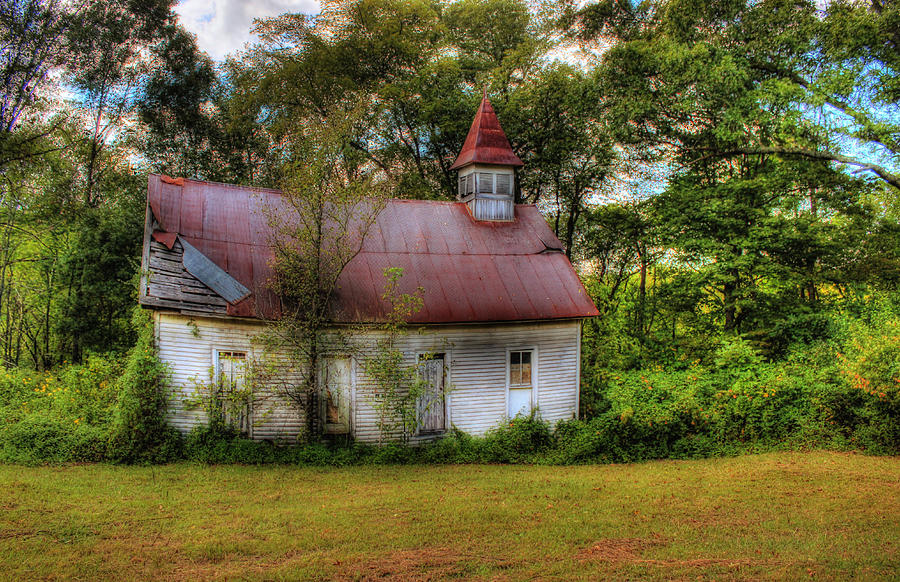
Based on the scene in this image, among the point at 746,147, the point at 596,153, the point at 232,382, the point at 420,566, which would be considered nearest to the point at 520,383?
the point at 232,382

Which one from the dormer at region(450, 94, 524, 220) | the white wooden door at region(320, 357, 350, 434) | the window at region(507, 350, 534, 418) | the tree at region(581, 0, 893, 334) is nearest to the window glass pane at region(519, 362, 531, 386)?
the window at region(507, 350, 534, 418)

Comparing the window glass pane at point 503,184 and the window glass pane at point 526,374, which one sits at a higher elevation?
the window glass pane at point 503,184

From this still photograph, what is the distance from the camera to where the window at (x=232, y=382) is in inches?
489

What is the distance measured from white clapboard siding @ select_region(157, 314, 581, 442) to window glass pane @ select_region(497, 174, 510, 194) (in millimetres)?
5122

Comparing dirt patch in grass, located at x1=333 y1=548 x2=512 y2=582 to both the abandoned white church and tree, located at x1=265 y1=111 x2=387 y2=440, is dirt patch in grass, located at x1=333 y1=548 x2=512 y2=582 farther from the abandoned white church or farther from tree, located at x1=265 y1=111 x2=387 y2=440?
the abandoned white church

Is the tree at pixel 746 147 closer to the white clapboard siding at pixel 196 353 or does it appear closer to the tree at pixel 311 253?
the tree at pixel 311 253

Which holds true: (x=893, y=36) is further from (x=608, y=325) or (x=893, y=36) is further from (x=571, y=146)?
(x=608, y=325)

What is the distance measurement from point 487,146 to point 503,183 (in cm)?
133

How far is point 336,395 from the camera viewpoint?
13453 millimetres

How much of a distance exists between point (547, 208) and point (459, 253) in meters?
11.1

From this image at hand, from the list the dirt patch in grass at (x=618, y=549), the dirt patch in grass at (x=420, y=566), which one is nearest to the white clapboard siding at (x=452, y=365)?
the dirt patch in grass at (x=420, y=566)

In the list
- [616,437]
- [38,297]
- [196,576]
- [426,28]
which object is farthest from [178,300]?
[426,28]

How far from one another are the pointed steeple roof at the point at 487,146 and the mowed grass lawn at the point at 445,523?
33.4ft

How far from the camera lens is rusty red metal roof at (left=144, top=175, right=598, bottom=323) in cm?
1332
